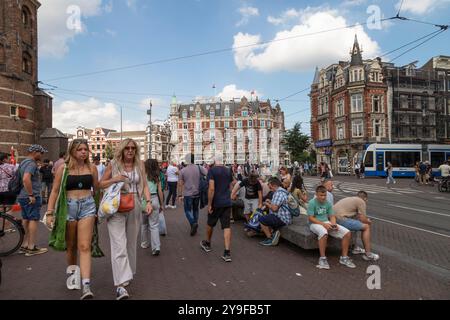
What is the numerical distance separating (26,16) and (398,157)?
36.2 meters

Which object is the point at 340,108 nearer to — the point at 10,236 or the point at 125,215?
the point at 10,236

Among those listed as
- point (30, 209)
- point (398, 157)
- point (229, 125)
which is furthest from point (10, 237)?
point (229, 125)

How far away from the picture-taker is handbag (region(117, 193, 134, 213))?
13.1ft

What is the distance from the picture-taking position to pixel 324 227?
5.46m

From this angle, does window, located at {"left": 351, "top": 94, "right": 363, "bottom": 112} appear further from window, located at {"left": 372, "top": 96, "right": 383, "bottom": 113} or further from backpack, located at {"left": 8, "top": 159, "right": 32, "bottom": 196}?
backpack, located at {"left": 8, "top": 159, "right": 32, "bottom": 196}

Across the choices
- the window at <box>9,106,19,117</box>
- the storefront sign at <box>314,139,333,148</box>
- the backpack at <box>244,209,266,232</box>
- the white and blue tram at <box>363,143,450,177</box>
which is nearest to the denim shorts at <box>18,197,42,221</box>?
the backpack at <box>244,209,266,232</box>

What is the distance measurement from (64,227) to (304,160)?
1774 inches

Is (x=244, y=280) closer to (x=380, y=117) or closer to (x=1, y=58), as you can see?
(x=1, y=58)

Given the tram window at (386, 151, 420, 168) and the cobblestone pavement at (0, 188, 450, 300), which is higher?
the tram window at (386, 151, 420, 168)

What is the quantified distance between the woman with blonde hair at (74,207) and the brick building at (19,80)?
26.1 metres

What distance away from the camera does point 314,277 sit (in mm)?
4684

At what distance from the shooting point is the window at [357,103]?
146 feet

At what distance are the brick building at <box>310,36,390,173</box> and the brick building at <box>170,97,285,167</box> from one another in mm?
23070

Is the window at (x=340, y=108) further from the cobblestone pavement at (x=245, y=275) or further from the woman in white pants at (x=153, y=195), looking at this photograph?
the woman in white pants at (x=153, y=195)
